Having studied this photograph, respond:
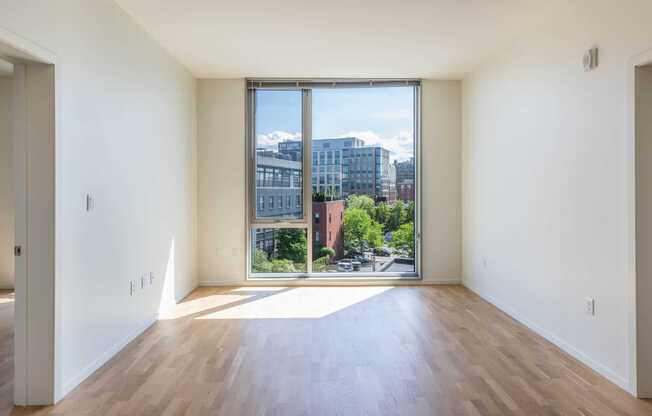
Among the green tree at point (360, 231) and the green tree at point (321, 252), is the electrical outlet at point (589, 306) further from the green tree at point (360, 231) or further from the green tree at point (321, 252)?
the green tree at point (321, 252)

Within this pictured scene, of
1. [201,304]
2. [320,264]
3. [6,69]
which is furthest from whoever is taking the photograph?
[320,264]

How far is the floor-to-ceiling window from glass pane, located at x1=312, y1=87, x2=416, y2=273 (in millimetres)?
14

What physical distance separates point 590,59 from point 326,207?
3.59 metres

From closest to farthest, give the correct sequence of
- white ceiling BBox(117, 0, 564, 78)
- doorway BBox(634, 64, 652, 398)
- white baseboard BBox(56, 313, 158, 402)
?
doorway BBox(634, 64, 652, 398) < white baseboard BBox(56, 313, 158, 402) < white ceiling BBox(117, 0, 564, 78)

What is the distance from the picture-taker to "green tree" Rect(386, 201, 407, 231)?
18.9 ft

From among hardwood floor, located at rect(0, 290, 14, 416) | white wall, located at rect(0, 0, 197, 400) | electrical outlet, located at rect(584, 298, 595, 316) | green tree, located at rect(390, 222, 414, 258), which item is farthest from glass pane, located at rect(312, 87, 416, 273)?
hardwood floor, located at rect(0, 290, 14, 416)

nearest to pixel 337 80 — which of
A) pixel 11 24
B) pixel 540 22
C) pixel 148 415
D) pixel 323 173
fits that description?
pixel 323 173

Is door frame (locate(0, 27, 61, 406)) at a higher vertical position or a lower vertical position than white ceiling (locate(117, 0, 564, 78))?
lower

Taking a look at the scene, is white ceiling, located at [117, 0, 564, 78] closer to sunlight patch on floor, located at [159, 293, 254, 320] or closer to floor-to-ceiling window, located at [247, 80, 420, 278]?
floor-to-ceiling window, located at [247, 80, 420, 278]

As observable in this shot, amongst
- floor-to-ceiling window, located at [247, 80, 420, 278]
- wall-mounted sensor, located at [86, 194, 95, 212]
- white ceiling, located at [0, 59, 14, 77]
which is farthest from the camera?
floor-to-ceiling window, located at [247, 80, 420, 278]

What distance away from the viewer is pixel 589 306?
2.94m

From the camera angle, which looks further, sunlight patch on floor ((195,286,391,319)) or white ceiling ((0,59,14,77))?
white ceiling ((0,59,14,77))

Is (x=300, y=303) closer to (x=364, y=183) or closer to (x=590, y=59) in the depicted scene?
(x=364, y=183)

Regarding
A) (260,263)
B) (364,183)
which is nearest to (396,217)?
(364,183)
